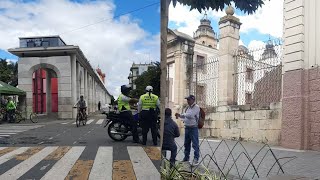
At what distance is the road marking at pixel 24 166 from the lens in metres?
5.68

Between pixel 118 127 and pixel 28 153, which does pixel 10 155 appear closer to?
pixel 28 153

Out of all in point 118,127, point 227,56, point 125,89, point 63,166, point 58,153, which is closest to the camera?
point 125,89

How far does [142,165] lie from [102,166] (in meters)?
0.68

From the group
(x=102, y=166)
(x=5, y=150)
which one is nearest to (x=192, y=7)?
(x=102, y=166)

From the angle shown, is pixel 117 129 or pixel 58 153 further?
pixel 117 129

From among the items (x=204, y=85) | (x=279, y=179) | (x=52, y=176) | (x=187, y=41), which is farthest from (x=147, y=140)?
(x=187, y=41)

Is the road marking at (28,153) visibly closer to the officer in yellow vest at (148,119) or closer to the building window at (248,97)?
the officer in yellow vest at (148,119)

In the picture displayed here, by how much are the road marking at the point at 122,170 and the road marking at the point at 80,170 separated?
0.41 m

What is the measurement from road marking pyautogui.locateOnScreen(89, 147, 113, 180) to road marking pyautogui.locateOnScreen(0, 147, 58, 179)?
3.43ft

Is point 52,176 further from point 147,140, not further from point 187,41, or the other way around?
point 187,41

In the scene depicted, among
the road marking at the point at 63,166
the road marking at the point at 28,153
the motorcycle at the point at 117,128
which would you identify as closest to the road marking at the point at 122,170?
the road marking at the point at 63,166

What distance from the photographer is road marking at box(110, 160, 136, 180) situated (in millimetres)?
5461

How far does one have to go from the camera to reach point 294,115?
1052 cm

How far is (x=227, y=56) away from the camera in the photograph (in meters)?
13.5
